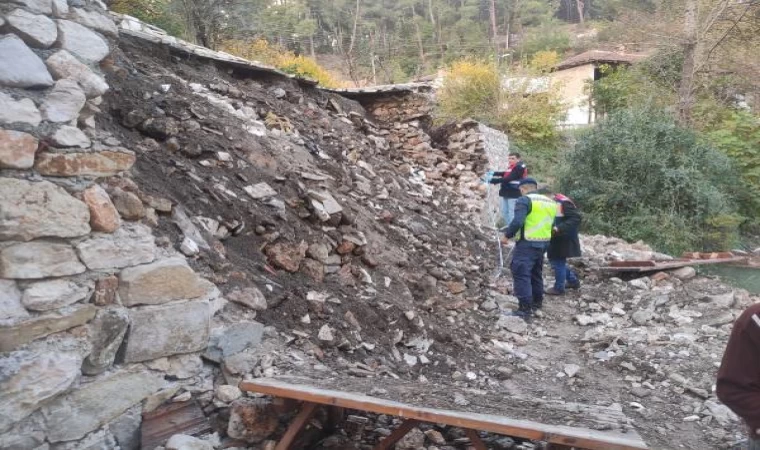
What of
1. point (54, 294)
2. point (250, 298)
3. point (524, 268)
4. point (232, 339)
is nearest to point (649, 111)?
point (524, 268)

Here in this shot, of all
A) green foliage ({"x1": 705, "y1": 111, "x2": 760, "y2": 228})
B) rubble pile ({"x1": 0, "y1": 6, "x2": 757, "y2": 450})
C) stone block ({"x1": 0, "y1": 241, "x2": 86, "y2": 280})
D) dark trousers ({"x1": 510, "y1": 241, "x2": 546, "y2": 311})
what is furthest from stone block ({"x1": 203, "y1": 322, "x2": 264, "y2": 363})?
green foliage ({"x1": 705, "y1": 111, "x2": 760, "y2": 228})

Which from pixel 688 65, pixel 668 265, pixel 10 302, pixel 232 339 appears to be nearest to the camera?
pixel 10 302

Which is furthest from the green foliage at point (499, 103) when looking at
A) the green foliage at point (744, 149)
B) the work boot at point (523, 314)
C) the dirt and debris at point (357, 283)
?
the work boot at point (523, 314)

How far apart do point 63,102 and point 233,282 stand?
4.82 ft

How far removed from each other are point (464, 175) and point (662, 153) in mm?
4934

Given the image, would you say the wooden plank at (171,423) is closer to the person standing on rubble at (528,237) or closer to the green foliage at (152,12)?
the person standing on rubble at (528,237)

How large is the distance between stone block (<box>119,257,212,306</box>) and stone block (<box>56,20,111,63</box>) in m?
1.12

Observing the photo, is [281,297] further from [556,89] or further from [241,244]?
[556,89]

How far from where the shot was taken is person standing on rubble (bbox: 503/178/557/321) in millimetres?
6016

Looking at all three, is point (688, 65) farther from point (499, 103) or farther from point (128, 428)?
point (128, 428)

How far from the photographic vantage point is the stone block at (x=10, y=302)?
2.12 metres

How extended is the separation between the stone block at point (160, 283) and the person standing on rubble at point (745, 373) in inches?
107

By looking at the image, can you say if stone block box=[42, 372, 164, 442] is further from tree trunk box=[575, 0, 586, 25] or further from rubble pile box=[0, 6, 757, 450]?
tree trunk box=[575, 0, 586, 25]

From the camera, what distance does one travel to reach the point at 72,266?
92.7 inches
